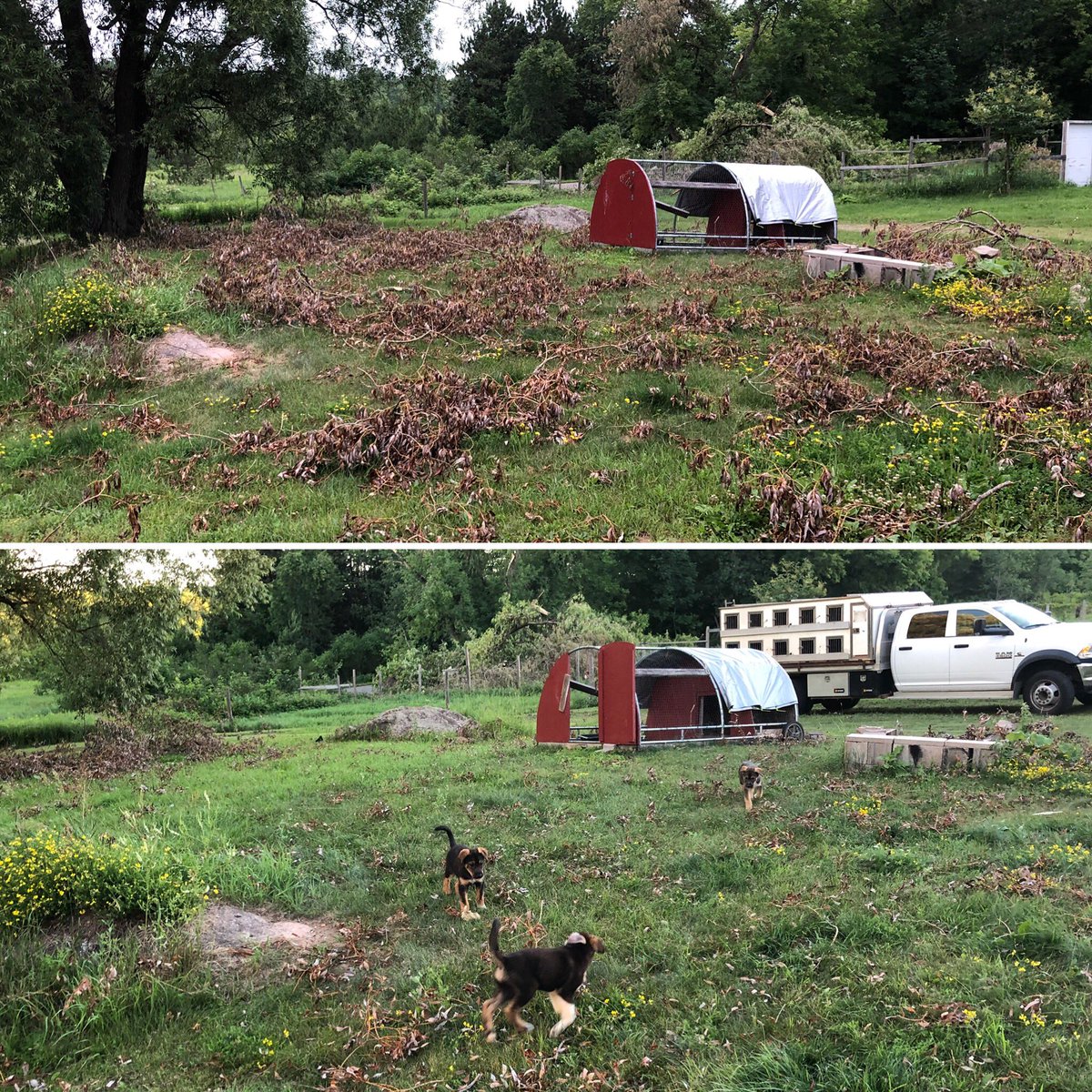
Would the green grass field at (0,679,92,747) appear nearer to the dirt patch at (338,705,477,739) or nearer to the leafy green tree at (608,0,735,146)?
the dirt patch at (338,705,477,739)

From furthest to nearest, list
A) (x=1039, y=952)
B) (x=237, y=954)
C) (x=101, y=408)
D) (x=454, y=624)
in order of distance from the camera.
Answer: (x=101, y=408) < (x=454, y=624) < (x=237, y=954) < (x=1039, y=952)

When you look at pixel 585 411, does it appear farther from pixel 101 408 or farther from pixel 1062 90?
pixel 1062 90

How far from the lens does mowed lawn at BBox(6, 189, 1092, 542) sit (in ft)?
25.9

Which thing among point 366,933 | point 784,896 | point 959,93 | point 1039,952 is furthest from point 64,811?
point 959,93

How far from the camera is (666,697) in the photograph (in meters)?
10.4

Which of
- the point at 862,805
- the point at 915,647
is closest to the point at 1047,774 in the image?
the point at 862,805

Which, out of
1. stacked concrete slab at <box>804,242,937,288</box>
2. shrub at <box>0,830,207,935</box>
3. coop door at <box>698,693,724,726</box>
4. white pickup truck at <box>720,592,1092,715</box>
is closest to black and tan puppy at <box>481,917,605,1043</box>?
shrub at <box>0,830,207,935</box>

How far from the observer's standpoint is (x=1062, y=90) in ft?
143

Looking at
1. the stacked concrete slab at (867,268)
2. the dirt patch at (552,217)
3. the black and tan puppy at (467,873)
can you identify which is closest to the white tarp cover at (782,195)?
the stacked concrete slab at (867,268)

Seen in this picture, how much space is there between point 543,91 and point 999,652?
51.1 m

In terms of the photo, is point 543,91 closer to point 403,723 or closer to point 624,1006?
point 403,723

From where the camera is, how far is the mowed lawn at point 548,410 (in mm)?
7887

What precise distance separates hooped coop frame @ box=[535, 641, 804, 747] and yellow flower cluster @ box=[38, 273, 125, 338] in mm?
7399

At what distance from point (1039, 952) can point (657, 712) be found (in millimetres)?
5118
